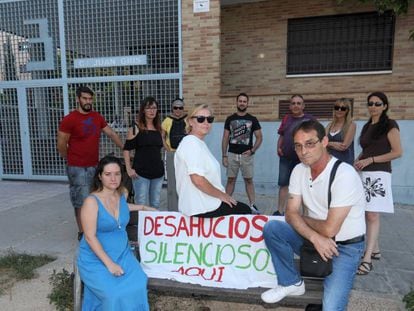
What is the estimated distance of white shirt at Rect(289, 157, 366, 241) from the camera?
6.99ft

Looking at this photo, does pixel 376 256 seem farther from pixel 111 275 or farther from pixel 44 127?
pixel 44 127

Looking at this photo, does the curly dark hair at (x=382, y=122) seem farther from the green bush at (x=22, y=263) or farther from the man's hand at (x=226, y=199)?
the green bush at (x=22, y=263)

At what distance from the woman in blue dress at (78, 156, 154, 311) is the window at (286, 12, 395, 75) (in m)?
6.90

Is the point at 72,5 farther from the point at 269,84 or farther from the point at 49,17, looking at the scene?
the point at 269,84

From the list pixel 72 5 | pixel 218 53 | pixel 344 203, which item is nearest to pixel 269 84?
pixel 218 53

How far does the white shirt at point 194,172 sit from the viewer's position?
2541 millimetres

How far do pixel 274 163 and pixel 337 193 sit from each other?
4699 millimetres

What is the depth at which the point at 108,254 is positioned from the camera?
258 cm

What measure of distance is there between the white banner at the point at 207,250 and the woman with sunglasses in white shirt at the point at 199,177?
0.12 metres

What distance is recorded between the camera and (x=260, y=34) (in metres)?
8.55

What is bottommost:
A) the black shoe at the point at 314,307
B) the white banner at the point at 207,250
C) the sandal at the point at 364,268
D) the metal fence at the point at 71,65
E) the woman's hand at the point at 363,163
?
the sandal at the point at 364,268

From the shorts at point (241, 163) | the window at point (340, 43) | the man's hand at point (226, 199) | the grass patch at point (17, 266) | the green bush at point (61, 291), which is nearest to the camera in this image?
the man's hand at point (226, 199)

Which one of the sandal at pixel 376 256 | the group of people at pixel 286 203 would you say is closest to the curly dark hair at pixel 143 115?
the group of people at pixel 286 203

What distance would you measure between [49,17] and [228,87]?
4.38 metres
